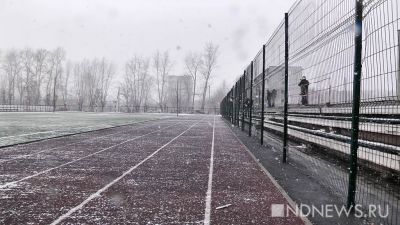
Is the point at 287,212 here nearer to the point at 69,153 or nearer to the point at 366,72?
the point at 366,72

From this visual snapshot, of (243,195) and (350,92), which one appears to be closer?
(243,195)

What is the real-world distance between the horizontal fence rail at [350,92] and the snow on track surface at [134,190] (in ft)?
4.77

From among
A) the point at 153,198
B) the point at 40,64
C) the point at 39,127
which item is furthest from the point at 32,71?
the point at 153,198

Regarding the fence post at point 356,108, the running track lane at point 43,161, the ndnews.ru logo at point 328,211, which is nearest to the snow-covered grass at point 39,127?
the running track lane at point 43,161

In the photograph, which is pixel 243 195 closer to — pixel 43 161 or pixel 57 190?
pixel 57 190

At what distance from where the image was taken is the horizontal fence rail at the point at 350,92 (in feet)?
17.7

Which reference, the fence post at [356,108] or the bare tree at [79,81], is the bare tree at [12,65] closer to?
the bare tree at [79,81]

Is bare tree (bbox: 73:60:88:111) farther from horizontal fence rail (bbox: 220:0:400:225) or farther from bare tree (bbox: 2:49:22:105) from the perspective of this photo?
horizontal fence rail (bbox: 220:0:400:225)

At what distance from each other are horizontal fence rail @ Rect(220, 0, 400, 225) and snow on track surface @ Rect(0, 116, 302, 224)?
1.45 m

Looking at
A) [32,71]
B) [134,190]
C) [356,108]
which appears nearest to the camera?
[356,108]

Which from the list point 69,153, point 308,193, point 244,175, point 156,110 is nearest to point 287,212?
point 308,193

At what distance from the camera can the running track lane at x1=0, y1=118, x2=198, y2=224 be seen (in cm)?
478

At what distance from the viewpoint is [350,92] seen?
7.47 m

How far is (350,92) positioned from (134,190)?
4370mm
